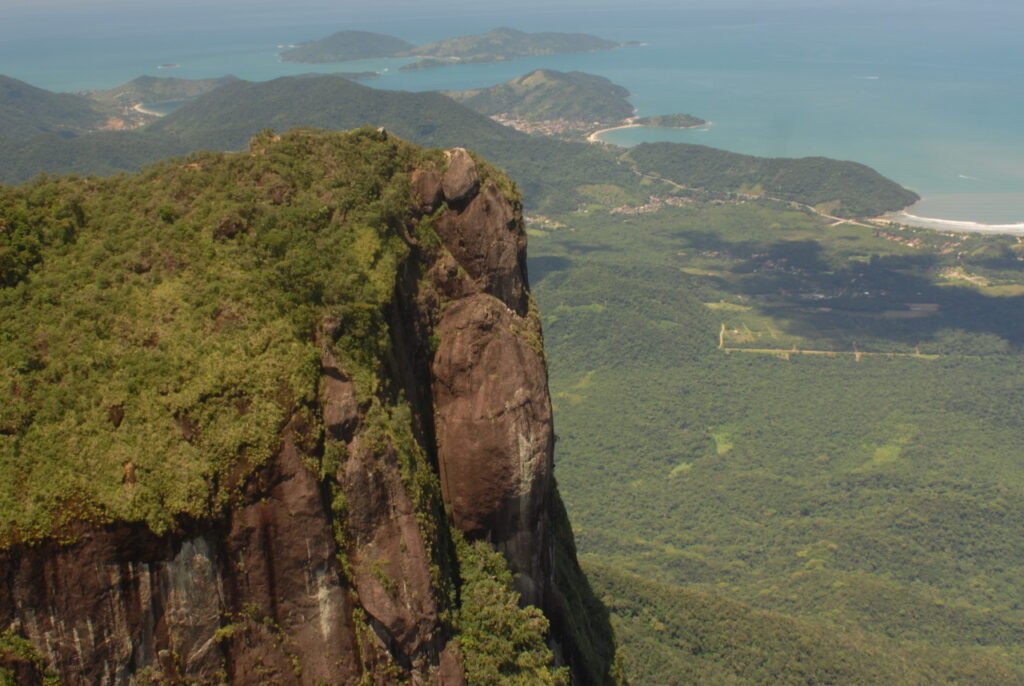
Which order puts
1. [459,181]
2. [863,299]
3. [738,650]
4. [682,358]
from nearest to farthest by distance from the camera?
[459,181] → [738,650] → [682,358] → [863,299]

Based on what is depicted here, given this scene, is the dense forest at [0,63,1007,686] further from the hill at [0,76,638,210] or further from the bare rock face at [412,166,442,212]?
the bare rock face at [412,166,442,212]

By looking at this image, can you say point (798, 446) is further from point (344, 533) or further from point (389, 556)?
point (344, 533)

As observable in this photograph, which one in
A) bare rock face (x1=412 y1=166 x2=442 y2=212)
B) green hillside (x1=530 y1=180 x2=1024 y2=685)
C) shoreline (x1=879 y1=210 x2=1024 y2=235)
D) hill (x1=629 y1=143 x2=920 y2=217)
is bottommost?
green hillside (x1=530 y1=180 x2=1024 y2=685)

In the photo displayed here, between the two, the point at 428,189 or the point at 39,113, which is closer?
the point at 428,189

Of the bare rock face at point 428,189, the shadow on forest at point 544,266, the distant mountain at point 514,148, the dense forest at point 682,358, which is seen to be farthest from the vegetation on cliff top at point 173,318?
the distant mountain at point 514,148

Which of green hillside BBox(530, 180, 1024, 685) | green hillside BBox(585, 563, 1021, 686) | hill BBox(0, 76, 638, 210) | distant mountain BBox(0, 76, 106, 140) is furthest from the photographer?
distant mountain BBox(0, 76, 106, 140)

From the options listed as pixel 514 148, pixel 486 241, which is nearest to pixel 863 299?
pixel 514 148

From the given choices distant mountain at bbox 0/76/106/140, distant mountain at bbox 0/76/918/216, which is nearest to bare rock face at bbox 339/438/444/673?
distant mountain at bbox 0/76/918/216
